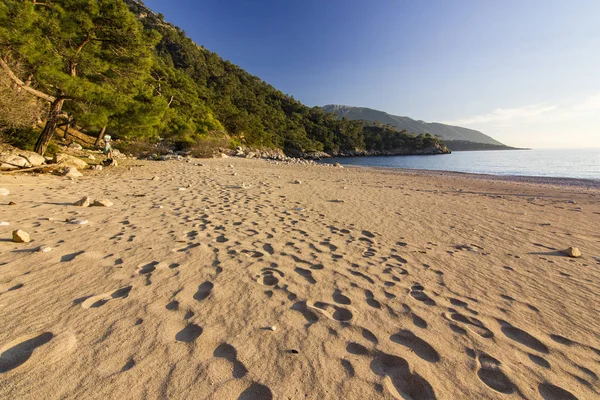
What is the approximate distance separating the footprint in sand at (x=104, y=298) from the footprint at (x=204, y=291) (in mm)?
599

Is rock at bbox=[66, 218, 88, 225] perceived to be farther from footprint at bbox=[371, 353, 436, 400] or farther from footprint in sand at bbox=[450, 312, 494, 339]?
footprint in sand at bbox=[450, 312, 494, 339]

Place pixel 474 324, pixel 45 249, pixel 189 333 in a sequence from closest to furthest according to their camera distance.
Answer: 1. pixel 189 333
2. pixel 474 324
3. pixel 45 249

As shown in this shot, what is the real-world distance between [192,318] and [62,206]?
4908 mm

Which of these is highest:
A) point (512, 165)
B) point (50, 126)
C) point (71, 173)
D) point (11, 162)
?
point (50, 126)

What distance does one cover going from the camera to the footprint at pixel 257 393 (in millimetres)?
1411

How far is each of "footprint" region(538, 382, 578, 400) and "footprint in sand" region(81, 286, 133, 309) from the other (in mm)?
3089

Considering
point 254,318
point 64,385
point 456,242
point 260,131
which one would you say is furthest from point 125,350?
point 260,131

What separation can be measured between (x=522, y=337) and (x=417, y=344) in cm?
90

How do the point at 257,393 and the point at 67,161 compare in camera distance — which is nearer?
the point at 257,393

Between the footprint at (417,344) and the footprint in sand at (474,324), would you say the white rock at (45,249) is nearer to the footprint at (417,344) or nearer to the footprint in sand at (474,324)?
the footprint at (417,344)

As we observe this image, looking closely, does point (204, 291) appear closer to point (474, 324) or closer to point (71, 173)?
point (474, 324)

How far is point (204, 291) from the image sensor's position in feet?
8.04

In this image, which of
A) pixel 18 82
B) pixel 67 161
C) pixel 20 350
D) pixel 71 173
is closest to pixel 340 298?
pixel 20 350

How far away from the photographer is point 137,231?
13.1ft
